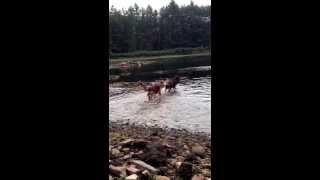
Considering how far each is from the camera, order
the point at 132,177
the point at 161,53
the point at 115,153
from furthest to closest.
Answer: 1. the point at 161,53
2. the point at 115,153
3. the point at 132,177

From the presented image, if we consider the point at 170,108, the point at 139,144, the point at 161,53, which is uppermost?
the point at 161,53

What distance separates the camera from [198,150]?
5.04m

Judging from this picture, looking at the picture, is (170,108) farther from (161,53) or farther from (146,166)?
→ (161,53)

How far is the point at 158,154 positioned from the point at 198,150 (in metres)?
0.66

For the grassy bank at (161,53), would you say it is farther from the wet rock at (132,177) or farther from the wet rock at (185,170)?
the wet rock at (132,177)

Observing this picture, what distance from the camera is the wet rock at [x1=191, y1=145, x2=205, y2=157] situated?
4.91 meters

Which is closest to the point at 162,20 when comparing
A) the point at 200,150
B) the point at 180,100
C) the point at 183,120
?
the point at 180,100

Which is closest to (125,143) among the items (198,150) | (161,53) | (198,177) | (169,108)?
(198,150)

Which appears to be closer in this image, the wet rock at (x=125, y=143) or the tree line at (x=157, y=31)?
the wet rock at (x=125, y=143)

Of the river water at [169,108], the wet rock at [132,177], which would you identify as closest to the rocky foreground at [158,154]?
the wet rock at [132,177]

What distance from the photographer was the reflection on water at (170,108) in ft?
22.2
